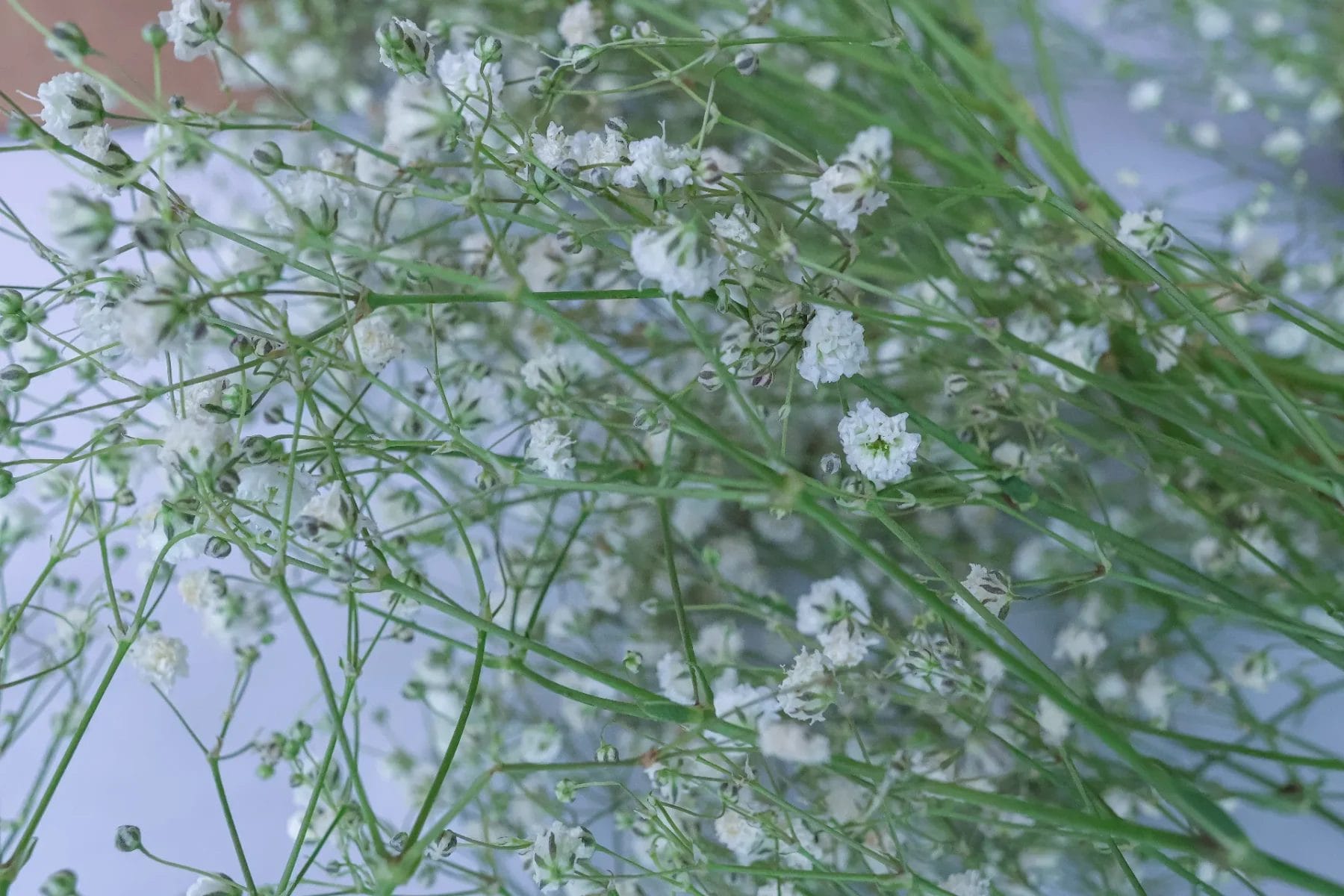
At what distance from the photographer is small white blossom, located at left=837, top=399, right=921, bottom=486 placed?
307 millimetres

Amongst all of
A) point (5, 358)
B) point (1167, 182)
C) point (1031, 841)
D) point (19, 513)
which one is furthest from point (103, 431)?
point (1167, 182)

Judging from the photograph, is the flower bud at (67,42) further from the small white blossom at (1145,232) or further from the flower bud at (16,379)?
the small white blossom at (1145,232)

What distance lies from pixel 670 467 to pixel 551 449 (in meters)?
0.05

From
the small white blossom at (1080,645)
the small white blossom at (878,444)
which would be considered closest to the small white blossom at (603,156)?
the small white blossom at (878,444)

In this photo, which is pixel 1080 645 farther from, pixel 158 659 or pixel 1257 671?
pixel 158 659

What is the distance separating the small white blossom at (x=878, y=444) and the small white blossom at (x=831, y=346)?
0.06 ft

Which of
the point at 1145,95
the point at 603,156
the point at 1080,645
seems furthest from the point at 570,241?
the point at 1145,95

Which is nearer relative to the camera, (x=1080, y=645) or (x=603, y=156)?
(x=603, y=156)

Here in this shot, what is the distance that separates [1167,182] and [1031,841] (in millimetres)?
480

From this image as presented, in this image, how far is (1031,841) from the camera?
1.55 ft

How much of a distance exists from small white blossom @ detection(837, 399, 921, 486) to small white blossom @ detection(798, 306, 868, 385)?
0.06 ft

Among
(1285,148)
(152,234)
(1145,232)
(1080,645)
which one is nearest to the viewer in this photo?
(152,234)

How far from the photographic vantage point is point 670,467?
366 mm

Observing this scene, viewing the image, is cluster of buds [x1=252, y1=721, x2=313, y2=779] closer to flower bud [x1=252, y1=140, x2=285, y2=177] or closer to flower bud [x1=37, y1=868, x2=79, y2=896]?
flower bud [x1=37, y1=868, x2=79, y2=896]
